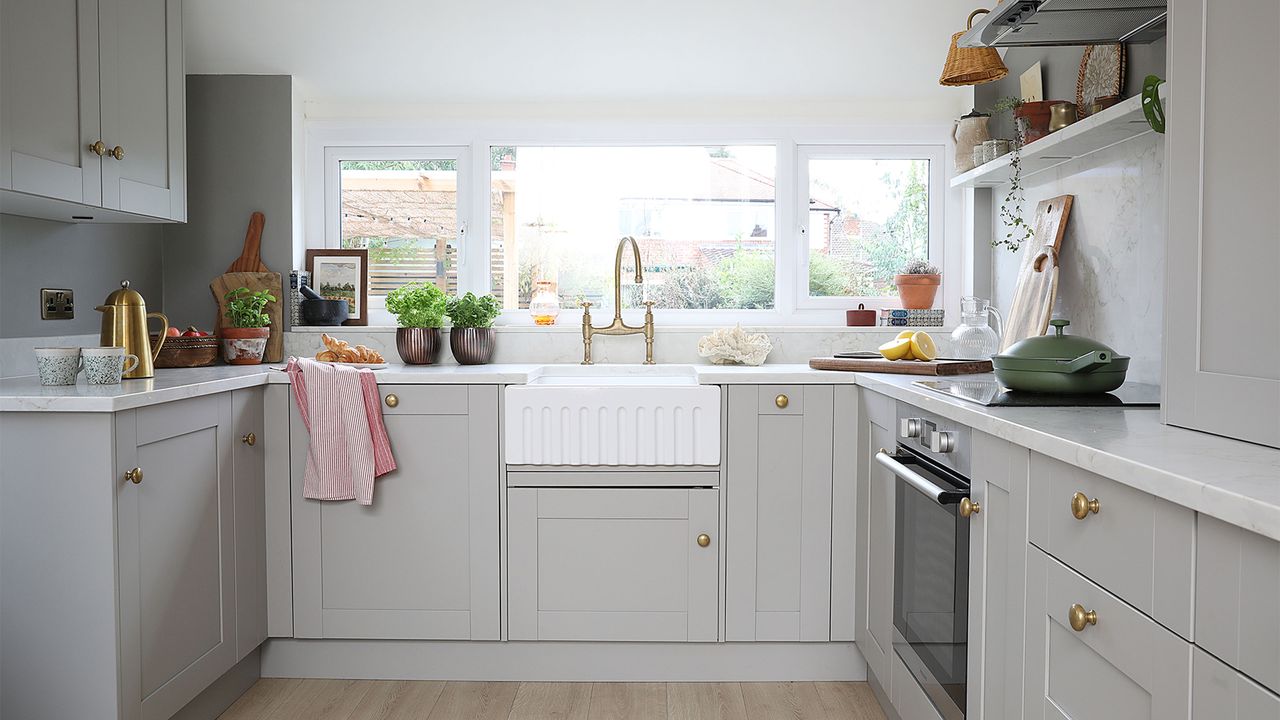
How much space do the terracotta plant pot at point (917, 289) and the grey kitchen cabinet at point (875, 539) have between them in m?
0.77

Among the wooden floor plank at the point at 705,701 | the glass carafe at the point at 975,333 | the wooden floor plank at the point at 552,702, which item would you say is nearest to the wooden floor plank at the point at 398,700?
the wooden floor plank at the point at 552,702

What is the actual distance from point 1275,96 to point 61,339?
3.07 metres

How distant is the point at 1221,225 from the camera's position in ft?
4.50

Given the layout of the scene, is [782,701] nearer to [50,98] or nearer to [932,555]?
[932,555]

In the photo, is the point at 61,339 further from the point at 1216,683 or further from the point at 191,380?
the point at 1216,683

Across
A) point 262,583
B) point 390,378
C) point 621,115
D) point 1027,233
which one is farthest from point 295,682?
point 1027,233

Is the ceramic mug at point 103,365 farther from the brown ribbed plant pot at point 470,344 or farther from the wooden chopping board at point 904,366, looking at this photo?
the wooden chopping board at point 904,366

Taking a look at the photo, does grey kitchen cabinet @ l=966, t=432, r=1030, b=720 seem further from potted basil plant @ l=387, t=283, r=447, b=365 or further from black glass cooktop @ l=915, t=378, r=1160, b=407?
potted basil plant @ l=387, t=283, r=447, b=365

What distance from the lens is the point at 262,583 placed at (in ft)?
8.94

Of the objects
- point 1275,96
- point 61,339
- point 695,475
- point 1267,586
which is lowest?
point 695,475

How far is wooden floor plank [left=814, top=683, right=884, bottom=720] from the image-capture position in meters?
2.54

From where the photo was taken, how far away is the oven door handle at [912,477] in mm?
1839

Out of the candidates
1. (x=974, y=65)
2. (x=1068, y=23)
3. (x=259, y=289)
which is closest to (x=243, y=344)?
(x=259, y=289)

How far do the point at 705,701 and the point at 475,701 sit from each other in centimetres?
69
